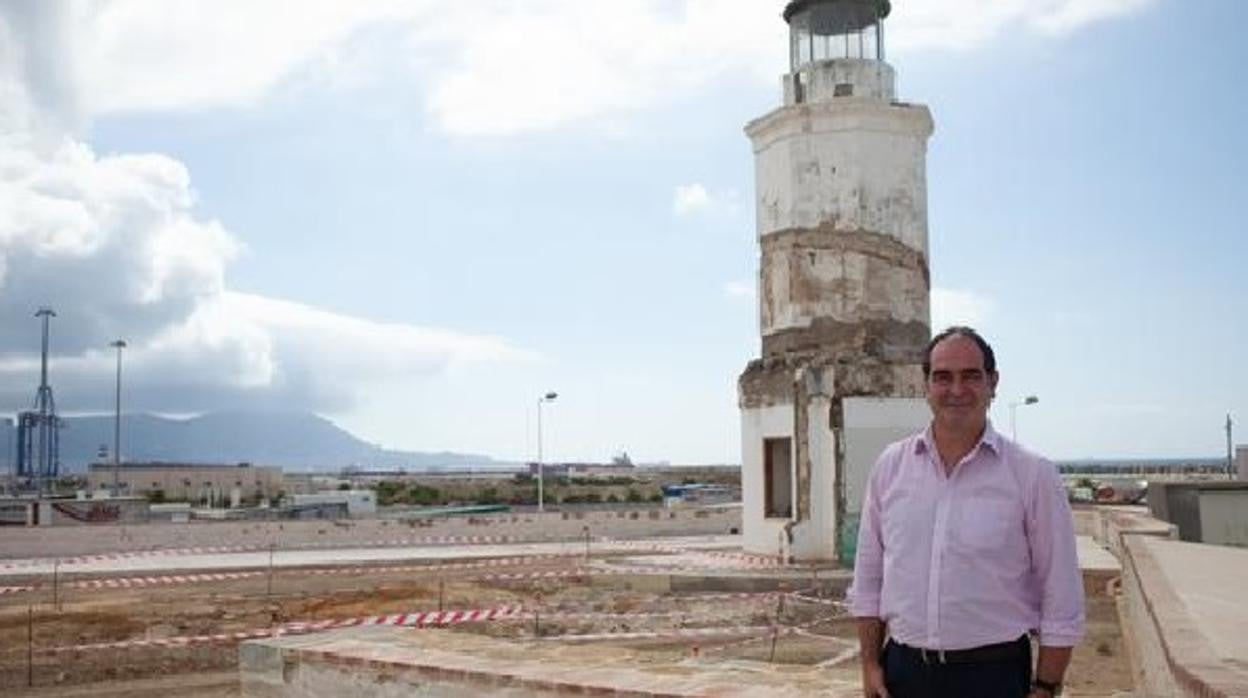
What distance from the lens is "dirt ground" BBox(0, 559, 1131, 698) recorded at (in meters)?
11.7

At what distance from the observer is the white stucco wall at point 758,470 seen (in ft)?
70.1

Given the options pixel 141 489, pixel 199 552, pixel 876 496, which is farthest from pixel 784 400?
pixel 141 489

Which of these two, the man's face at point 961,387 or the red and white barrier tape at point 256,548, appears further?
the red and white barrier tape at point 256,548

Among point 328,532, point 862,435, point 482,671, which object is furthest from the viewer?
point 328,532

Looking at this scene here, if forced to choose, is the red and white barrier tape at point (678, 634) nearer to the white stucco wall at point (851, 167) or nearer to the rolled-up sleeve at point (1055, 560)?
the white stucco wall at point (851, 167)

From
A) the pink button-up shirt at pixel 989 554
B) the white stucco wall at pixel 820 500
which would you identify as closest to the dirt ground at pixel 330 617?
the pink button-up shirt at pixel 989 554

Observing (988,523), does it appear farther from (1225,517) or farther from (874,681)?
(1225,517)

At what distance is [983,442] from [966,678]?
69 centimetres

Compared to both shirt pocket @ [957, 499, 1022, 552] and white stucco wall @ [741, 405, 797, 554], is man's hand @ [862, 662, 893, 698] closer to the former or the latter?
shirt pocket @ [957, 499, 1022, 552]

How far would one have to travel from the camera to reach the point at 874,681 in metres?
3.71

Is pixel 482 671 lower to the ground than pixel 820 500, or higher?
lower

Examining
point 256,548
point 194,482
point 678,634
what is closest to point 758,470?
point 678,634

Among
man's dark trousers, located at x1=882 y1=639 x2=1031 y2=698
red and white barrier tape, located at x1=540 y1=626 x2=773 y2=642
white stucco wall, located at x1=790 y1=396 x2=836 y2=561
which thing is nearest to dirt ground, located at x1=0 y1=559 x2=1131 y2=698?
red and white barrier tape, located at x1=540 y1=626 x2=773 y2=642

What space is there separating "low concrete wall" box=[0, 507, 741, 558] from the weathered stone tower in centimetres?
1106
